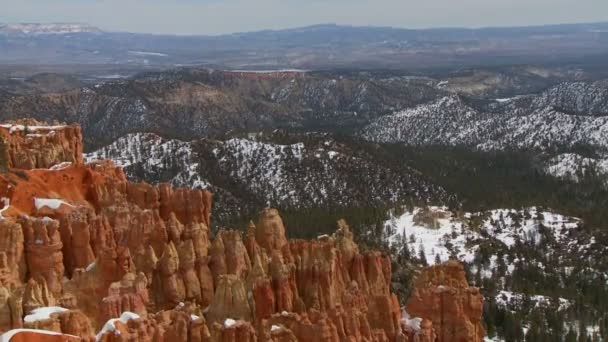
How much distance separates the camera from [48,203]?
4528 centimetres

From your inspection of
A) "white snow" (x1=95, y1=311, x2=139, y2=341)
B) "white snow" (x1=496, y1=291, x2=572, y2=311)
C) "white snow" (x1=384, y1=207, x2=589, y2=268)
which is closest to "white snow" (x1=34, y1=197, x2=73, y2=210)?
"white snow" (x1=95, y1=311, x2=139, y2=341)

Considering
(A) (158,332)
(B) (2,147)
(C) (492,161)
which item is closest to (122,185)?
(B) (2,147)

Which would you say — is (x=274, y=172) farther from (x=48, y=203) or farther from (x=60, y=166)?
(x=48, y=203)

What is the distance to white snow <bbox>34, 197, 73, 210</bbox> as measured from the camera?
45031mm

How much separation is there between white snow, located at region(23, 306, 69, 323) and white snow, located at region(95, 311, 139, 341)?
2.21 meters

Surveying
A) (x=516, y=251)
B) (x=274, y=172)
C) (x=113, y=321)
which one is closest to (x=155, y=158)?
(x=274, y=172)

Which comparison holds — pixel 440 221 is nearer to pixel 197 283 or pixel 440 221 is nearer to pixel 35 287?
pixel 197 283

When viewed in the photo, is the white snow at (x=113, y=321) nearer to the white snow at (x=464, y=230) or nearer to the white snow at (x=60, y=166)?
the white snow at (x=60, y=166)

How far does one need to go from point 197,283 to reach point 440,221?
7841cm

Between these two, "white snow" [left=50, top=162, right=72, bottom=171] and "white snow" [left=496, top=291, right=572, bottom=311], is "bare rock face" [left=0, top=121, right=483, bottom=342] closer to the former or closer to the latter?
"white snow" [left=50, top=162, right=72, bottom=171]

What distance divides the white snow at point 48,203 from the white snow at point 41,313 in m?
12.9

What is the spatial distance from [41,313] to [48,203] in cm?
1465

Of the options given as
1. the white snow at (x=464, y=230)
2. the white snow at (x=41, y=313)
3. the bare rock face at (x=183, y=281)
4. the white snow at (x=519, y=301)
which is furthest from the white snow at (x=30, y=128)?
the white snow at (x=464, y=230)

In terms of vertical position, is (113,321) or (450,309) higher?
(113,321)
